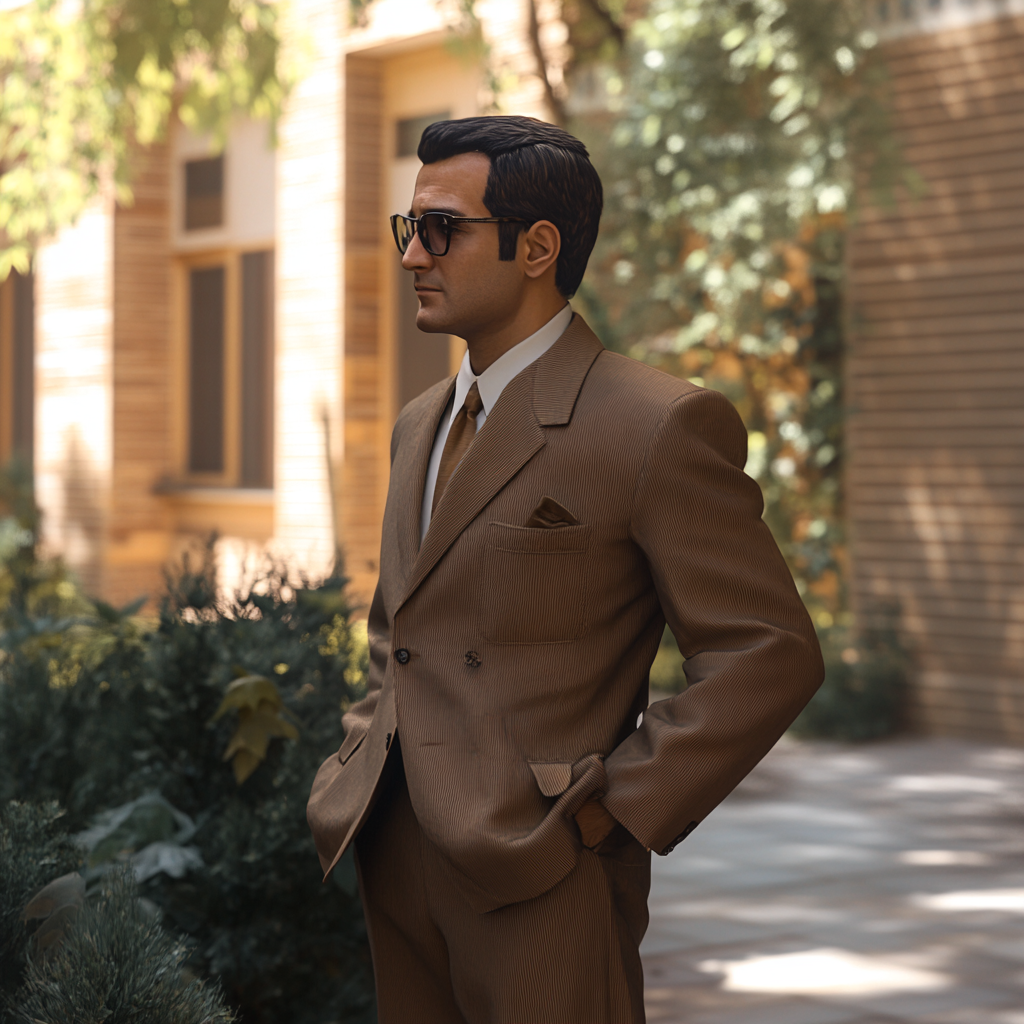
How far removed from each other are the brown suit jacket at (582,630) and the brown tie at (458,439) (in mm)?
98

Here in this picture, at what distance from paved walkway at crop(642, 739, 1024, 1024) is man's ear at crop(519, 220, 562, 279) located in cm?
269

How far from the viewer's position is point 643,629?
226 centimetres

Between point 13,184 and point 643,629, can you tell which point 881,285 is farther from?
point 643,629

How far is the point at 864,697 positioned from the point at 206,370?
839 centimetres

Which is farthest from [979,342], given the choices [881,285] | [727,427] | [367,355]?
[727,427]

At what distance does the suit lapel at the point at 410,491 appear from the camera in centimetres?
238

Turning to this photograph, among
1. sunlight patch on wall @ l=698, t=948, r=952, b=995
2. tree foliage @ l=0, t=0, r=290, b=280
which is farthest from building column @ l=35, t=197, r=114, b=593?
sunlight patch on wall @ l=698, t=948, r=952, b=995

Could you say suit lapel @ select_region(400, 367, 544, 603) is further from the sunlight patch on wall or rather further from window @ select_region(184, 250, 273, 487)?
window @ select_region(184, 250, 273, 487)

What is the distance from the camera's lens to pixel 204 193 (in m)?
14.9

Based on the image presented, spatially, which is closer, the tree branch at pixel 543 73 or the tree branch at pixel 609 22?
the tree branch at pixel 543 73

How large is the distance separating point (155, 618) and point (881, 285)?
21.2 ft

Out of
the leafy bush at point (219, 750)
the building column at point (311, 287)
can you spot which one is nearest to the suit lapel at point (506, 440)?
the leafy bush at point (219, 750)

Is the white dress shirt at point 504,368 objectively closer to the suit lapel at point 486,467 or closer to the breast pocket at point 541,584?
the suit lapel at point 486,467

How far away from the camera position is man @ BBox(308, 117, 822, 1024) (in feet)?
6.91
